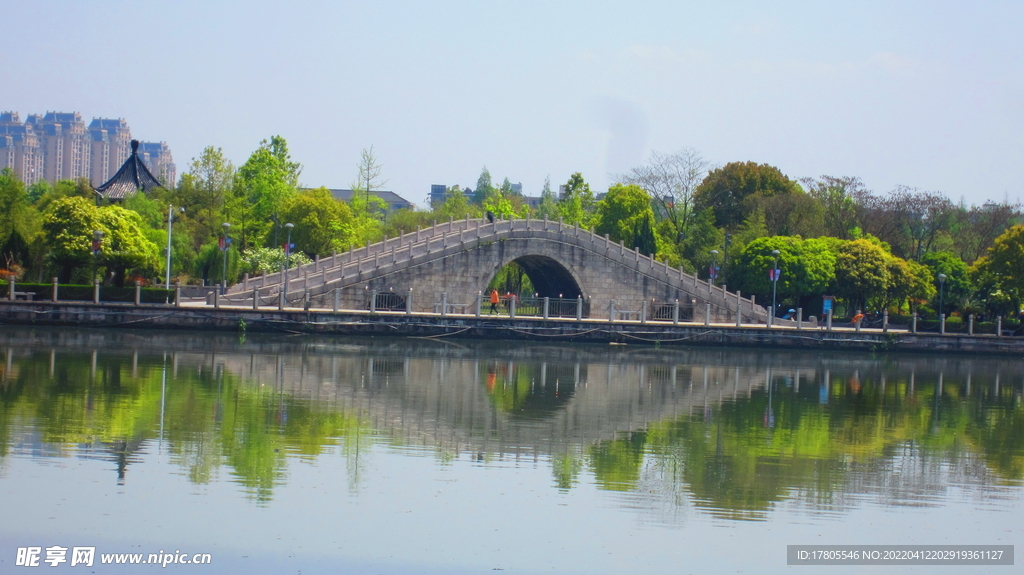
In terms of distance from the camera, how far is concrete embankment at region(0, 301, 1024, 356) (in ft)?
105

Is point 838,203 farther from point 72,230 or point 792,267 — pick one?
point 72,230

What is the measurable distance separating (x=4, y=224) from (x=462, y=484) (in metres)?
34.2

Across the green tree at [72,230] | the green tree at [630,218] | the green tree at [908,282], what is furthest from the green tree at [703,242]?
the green tree at [72,230]

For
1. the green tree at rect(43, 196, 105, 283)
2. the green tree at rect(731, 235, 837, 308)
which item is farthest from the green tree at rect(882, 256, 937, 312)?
the green tree at rect(43, 196, 105, 283)

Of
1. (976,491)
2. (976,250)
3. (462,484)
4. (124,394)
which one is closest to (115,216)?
(124,394)

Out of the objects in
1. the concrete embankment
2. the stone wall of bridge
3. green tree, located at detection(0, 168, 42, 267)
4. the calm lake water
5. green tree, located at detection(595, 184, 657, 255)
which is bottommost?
the calm lake water

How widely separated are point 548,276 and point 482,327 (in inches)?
436

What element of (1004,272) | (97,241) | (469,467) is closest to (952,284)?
(1004,272)

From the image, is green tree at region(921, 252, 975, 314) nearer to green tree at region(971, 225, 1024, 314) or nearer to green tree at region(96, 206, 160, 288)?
green tree at region(971, 225, 1024, 314)

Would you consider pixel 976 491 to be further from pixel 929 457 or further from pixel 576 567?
pixel 576 567

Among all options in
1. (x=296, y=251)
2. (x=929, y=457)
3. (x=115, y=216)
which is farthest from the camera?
(x=296, y=251)

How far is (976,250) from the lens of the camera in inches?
2277

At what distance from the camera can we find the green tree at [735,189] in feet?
207

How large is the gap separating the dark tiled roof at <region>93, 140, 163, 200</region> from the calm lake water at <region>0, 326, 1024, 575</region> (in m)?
36.3
